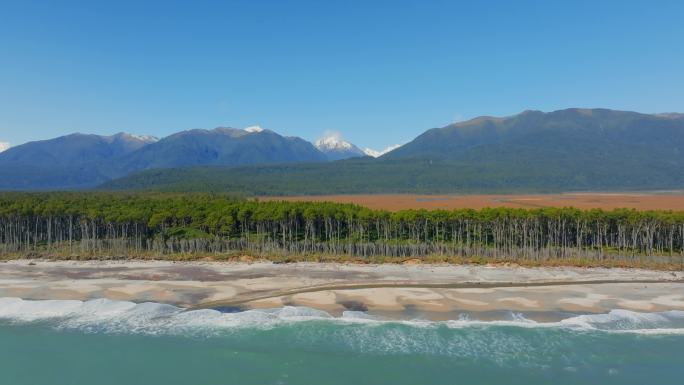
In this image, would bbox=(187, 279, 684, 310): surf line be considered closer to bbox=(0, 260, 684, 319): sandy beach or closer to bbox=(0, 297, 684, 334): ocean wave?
bbox=(0, 260, 684, 319): sandy beach

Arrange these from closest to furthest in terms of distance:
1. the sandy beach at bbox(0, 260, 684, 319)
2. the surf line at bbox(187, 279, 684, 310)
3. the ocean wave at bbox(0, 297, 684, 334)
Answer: the ocean wave at bbox(0, 297, 684, 334) → the sandy beach at bbox(0, 260, 684, 319) → the surf line at bbox(187, 279, 684, 310)

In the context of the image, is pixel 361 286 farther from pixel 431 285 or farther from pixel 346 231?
pixel 346 231

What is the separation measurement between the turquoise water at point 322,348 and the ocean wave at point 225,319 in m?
0.09

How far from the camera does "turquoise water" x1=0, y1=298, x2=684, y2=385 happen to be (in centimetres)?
2941

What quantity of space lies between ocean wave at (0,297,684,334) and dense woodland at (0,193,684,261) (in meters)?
25.4

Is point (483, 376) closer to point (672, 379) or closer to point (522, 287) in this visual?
point (672, 379)

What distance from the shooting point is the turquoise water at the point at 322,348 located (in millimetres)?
29406

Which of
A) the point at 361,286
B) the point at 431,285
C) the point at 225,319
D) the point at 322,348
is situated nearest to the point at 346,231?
the point at 361,286

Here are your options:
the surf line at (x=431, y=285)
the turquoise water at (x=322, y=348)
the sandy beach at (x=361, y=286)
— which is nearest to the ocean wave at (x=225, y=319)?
the turquoise water at (x=322, y=348)

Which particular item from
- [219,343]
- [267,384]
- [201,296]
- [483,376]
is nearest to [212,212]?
[201,296]

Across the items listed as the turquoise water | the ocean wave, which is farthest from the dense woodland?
the turquoise water

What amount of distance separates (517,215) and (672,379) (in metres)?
42.8

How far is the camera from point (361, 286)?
50438 millimetres

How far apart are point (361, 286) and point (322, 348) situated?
17.3m
